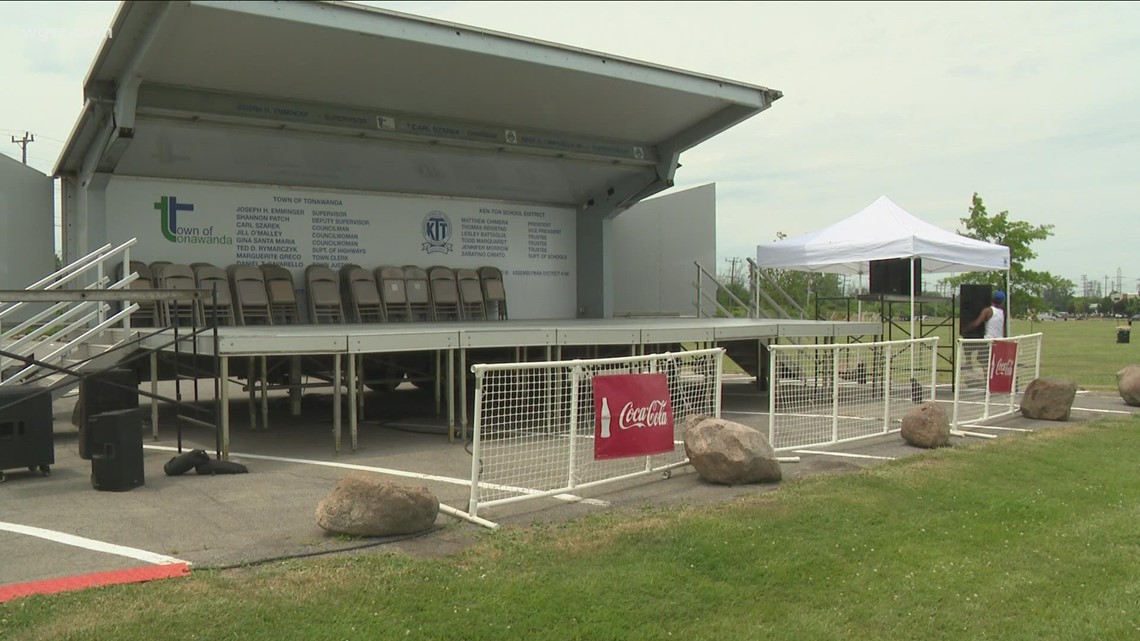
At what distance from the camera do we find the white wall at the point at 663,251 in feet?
55.0

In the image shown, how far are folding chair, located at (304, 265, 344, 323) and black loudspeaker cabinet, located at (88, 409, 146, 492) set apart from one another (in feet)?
20.9

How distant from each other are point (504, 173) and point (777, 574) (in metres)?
10.6

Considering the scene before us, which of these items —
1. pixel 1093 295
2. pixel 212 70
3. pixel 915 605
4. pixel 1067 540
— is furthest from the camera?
pixel 1093 295

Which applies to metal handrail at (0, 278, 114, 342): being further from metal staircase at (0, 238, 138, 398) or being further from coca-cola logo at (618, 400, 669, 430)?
coca-cola logo at (618, 400, 669, 430)

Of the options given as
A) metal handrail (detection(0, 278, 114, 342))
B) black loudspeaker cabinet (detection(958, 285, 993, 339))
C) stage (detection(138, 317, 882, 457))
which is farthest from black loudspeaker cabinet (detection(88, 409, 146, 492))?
black loudspeaker cabinet (detection(958, 285, 993, 339))

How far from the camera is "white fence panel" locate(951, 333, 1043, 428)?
10.6m

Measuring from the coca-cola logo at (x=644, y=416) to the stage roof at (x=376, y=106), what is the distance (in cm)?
508

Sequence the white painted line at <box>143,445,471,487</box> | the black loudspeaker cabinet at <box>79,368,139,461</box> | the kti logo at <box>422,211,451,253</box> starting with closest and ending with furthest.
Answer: the white painted line at <box>143,445,471,487</box>
the black loudspeaker cabinet at <box>79,368,139,461</box>
the kti logo at <box>422,211,451,253</box>

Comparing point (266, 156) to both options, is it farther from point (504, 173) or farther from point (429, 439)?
point (429, 439)

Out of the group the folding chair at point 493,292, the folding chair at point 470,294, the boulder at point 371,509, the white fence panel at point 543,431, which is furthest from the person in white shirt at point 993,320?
the boulder at point 371,509

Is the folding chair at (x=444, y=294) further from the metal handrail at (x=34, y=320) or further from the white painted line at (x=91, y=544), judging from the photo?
the white painted line at (x=91, y=544)

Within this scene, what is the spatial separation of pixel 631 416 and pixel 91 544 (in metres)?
3.64

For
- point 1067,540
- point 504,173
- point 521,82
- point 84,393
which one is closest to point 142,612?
point 84,393

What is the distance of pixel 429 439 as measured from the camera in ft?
32.5
